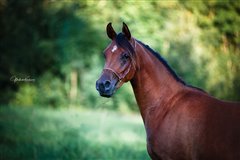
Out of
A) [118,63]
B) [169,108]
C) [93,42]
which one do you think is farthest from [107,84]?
[93,42]

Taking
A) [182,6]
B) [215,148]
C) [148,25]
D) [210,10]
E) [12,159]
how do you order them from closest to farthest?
[215,148]
[12,159]
[148,25]
[182,6]
[210,10]

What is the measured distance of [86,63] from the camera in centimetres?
2734

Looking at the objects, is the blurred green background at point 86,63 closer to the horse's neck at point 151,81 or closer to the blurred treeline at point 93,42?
the blurred treeline at point 93,42

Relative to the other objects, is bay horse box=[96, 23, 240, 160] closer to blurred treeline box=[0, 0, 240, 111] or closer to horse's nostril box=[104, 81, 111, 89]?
horse's nostril box=[104, 81, 111, 89]

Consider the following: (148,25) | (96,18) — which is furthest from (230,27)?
(96,18)

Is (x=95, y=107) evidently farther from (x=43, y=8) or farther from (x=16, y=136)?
(x=16, y=136)

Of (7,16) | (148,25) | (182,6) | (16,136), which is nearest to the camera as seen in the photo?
(16,136)

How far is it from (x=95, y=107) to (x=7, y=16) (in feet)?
23.5

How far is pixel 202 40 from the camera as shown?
80.9 ft

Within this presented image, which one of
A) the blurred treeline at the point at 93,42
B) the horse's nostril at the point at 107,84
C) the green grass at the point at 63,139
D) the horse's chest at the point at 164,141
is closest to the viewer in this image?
the horse's chest at the point at 164,141

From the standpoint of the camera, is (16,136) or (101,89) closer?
(101,89)

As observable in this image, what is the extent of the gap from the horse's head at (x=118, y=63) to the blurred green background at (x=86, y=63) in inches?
163

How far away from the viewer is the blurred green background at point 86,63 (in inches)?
472

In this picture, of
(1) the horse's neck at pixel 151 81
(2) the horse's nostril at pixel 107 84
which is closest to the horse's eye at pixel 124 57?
(1) the horse's neck at pixel 151 81
